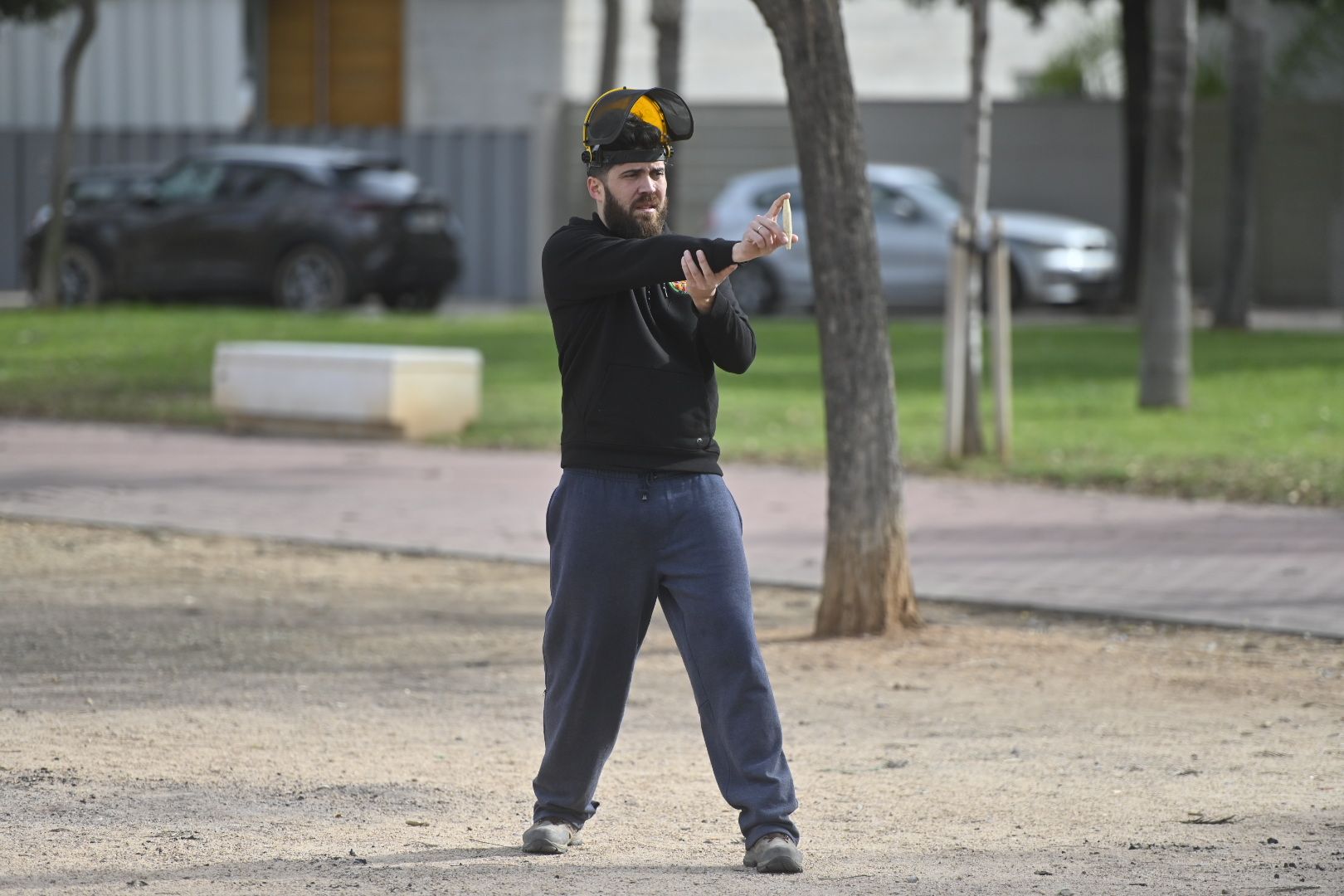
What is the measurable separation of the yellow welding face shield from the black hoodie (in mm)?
186

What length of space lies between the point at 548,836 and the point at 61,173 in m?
17.1

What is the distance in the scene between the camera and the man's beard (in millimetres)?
4543

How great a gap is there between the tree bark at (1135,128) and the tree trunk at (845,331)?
15.5 meters

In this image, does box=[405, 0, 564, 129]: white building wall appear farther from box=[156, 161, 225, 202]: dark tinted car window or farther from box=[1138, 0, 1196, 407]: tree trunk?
box=[1138, 0, 1196, 407]: tree trunk

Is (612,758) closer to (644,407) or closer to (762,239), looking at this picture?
(644,407)

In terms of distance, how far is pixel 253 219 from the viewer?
20938mm

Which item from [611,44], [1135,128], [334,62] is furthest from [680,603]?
[334,62]

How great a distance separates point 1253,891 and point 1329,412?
385 inches

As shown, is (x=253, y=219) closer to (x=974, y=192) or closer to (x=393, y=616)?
Answer: (x=974, y=192)

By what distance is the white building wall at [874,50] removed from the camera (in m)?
32.0

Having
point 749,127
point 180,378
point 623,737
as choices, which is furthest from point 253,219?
point 623,737

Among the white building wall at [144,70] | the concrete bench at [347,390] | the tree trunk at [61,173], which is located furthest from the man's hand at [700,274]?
the white building wall at [144,70]

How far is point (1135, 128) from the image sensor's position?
2216cm

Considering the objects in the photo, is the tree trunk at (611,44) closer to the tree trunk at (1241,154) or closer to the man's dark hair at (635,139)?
the tree trunk at (1241,154)
